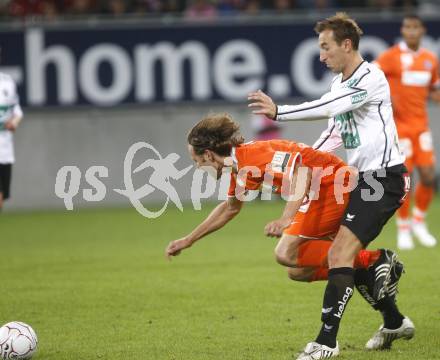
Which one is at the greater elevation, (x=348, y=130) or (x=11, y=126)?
(x=348, y=130)

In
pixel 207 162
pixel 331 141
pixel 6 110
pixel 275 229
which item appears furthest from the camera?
pixel 6 110

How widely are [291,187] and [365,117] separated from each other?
76cm

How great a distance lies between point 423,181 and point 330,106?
6525 mm

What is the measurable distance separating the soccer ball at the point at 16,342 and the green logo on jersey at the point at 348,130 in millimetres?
2477

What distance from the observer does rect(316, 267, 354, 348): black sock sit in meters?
6.33

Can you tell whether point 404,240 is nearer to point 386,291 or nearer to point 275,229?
point 386,291

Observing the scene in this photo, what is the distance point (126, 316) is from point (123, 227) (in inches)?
304

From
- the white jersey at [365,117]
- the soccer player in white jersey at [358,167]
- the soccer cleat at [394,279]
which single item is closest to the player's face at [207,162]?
the soccer player in white jersey at [358,167]

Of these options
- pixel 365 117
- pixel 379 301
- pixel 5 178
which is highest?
pixel 365 117

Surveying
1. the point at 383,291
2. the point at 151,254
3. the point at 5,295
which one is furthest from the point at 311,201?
the point at 151,254

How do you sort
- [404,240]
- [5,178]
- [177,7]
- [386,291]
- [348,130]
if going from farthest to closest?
[177,7] < [5,178] < [404,240] < [386,291] < [348,130]

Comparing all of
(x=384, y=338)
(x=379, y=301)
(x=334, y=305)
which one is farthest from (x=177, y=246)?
(x=384, y=338)

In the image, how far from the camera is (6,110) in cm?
1345

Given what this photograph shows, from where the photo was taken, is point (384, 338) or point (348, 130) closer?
point (348, 130)
